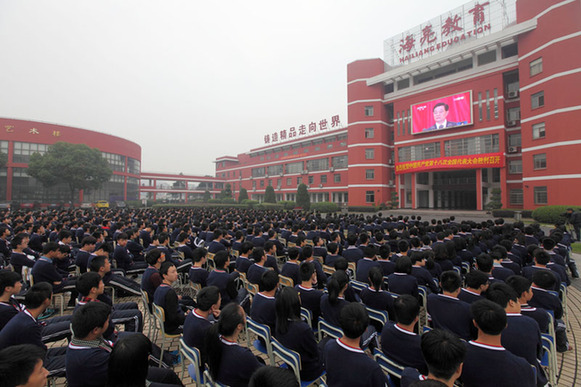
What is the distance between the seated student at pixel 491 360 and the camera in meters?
1.93

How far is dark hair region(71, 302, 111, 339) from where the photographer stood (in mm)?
2164

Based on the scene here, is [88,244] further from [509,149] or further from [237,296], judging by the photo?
[509,149]

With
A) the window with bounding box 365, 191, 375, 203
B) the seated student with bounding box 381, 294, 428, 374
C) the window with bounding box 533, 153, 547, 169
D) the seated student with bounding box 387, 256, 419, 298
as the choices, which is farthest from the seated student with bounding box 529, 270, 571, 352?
the window with bounding box 365, 191, 375, 203

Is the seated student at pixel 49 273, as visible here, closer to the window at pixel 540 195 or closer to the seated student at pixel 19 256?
the seated student at pixel 19 256

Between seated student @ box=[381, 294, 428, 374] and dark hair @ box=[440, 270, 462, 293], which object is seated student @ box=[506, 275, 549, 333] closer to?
dark hair @ box=[440, 270, 462, 293]

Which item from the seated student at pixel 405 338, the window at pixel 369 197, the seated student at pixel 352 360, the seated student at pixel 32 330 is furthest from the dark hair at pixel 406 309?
the window at pixel 369 197

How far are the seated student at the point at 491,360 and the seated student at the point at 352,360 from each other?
69 centimetres

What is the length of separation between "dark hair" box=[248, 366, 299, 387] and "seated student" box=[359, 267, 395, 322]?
2.41m

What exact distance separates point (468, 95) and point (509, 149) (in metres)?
6.21

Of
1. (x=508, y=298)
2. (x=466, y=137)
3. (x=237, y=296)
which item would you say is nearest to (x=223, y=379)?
(x=237, y=296)

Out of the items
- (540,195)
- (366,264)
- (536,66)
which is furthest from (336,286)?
(536,66)

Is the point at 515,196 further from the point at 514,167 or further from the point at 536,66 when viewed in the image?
the point at 536,66

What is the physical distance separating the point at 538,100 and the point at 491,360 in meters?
27.0

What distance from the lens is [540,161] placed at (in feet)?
66.7
